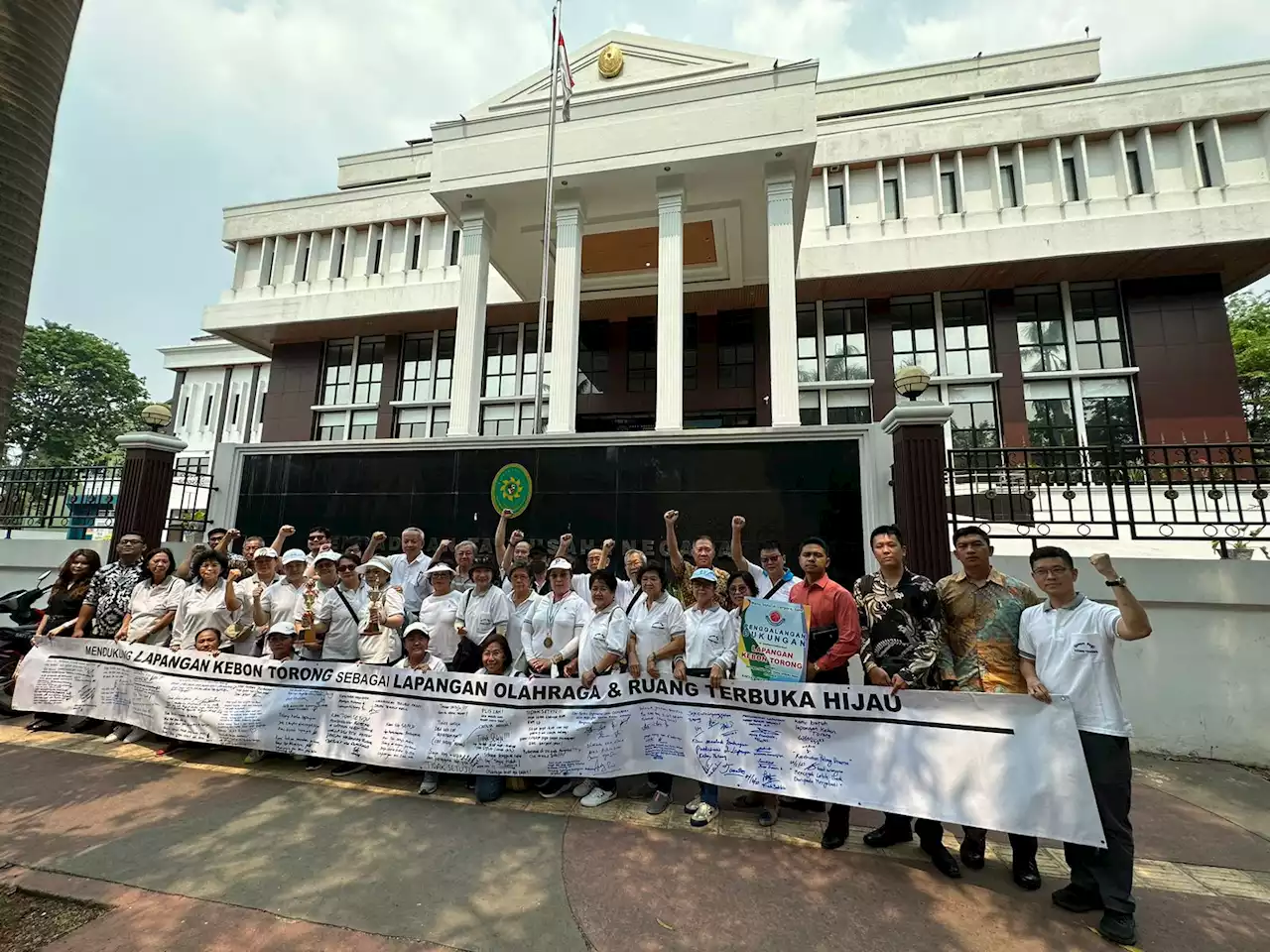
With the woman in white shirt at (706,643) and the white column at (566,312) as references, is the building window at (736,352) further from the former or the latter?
the woman in white shirt at (706,643)

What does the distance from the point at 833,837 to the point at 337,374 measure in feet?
76.4

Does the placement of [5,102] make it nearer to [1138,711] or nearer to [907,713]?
[907,713]

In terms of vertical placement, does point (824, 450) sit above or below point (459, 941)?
above

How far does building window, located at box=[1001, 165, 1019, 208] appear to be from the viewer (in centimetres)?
1702

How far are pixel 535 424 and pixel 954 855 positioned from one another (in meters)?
8.97

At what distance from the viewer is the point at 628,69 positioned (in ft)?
52.1

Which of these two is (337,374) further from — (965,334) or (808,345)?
(965,334)

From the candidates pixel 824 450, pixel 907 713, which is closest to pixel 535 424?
pixel 824 450

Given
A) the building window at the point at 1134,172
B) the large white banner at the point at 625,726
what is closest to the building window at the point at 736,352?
the building window at the point at 1134,172

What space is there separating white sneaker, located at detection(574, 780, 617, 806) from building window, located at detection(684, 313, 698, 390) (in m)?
15.2

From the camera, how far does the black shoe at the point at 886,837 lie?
12.2ft

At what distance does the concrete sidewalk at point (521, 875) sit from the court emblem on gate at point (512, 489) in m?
5.27

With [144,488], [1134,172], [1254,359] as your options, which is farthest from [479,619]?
[1254,359]

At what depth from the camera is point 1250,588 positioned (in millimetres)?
5516
